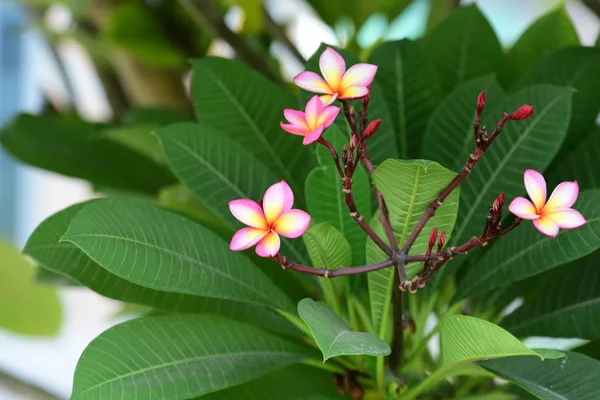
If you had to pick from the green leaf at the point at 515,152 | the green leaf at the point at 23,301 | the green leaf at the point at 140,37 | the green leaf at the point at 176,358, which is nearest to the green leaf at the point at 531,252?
the green leaf at the point at 515,152

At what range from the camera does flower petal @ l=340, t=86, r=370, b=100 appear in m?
0.33

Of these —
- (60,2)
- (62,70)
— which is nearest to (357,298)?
(60,2)

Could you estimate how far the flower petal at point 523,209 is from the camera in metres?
0.30

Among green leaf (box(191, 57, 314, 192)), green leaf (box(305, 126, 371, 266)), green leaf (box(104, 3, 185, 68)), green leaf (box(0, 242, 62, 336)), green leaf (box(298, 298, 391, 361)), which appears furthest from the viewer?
green leaf (box(104, 3, 185, 68))

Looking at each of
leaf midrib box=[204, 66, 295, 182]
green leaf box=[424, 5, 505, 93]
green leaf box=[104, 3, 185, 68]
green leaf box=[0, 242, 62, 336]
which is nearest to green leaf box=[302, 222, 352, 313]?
leaf midrib box=[204, 66, 295, 182]

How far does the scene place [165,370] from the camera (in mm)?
394

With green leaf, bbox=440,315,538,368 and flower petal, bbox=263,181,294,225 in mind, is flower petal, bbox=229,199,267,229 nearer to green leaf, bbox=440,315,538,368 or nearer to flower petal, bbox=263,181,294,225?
flower petal, bbox=263,181,294,225

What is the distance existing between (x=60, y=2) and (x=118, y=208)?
3.06ft

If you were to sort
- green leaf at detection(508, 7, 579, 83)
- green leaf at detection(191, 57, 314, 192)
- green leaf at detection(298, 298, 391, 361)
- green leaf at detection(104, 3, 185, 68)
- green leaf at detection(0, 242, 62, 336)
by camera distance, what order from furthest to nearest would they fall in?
green leaf at detection(104, 3, 185, 68)
green leaf at detection(0, 242, 62, 336)
green leaf at detection(508, 7, 579, 83)
green leaf at detection(191, 57, 314, 192)
green leaf at detection(298, 298, 391, 361)

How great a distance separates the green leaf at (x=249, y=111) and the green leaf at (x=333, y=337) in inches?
7.5

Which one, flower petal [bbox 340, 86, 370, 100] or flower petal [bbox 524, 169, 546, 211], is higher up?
flower petal [bbox 340, 86, 370, 100]

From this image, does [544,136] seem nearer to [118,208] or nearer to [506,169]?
[506,169]

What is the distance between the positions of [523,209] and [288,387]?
24cm

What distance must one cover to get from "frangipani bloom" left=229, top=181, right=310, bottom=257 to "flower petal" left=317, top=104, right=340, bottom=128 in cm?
3
